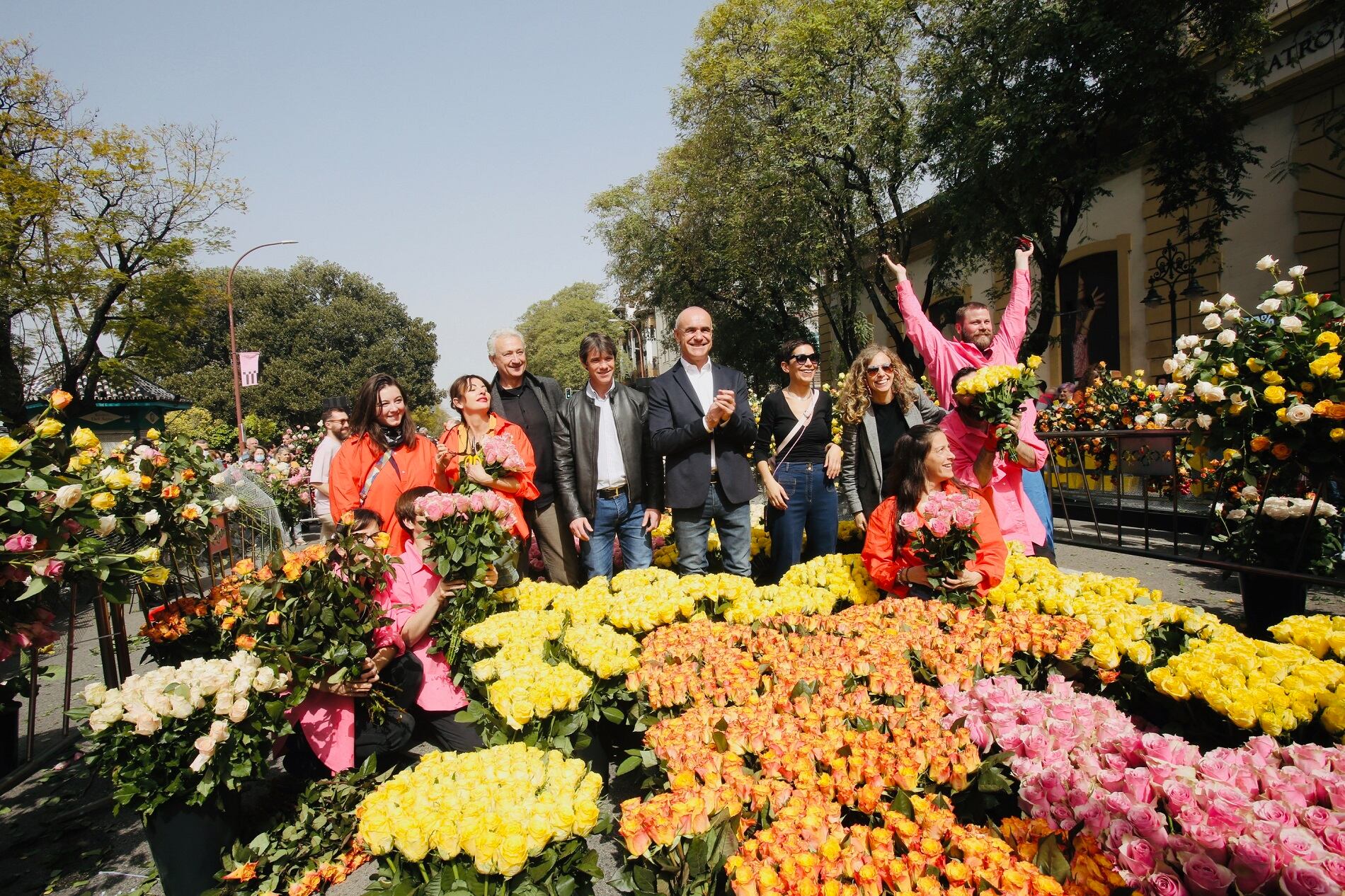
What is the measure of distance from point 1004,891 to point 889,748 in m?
0.56

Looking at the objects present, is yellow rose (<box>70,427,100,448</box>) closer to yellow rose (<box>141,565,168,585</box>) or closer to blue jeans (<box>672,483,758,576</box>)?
yellow rose (<box>141,565,168,585</box>)

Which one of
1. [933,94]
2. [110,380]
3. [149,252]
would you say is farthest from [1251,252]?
[110,380]

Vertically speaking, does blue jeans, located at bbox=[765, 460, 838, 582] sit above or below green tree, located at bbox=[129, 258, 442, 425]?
below

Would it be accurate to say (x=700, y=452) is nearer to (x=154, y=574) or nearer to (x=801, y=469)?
(x=801, y=469)

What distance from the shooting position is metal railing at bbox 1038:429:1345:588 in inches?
246

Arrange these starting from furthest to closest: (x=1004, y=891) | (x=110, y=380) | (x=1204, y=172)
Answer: (x=110, y=380) → (x=1204, y=172) → (x=1004, y=891)

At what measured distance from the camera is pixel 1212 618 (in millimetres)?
2750

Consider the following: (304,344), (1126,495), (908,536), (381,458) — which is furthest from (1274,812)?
(304,344)

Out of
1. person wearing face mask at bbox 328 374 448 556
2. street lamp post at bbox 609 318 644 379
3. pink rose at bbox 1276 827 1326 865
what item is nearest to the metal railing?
pink rose at bbox 1276 827 1326 865

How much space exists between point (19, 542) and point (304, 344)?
4687cm

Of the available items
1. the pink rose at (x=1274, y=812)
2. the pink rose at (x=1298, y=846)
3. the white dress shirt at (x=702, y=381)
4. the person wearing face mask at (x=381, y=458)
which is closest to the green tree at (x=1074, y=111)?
the white dress shirt at (x=702, y=381)

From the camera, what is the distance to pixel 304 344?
43375 mm

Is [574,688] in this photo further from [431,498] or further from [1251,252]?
[1251,252]

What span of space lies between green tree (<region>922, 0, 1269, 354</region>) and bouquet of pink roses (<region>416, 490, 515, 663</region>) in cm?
1161
